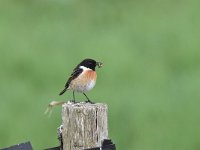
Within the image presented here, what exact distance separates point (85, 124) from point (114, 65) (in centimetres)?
727

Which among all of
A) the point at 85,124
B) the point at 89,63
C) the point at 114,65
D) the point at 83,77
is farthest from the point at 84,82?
the point at 114,65

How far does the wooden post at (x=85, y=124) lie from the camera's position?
17.5 feet

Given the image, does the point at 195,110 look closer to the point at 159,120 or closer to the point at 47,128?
the point at 159,120

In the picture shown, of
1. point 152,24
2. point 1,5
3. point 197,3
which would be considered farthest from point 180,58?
point 1,5

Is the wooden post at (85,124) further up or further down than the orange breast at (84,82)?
further down

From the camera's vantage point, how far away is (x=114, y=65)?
41.2 ft

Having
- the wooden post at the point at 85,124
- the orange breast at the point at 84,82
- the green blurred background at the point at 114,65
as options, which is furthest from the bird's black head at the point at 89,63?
the green blurred background at the point at 114,65

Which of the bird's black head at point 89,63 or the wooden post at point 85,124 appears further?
the bird's black head at point 89,63

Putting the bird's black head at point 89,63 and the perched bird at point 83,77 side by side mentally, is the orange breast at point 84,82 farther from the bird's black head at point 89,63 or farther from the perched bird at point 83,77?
the bird's black head at point 89,63

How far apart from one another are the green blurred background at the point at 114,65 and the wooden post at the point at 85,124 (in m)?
4.61

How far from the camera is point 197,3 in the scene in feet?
52.5

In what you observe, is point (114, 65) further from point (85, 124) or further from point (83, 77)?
point (85, 124)

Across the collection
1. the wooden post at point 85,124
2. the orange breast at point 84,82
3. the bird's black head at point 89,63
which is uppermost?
the bird's black head at point 89,63

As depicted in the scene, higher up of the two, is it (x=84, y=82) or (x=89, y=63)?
(x=89, y=63)
